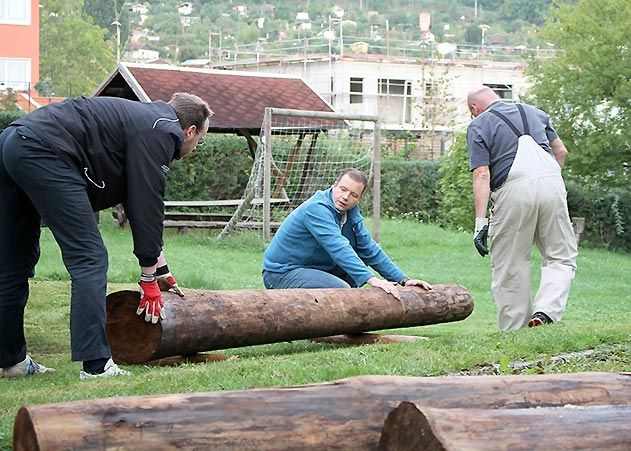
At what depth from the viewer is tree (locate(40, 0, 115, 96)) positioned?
216ft

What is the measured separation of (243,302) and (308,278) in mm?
996

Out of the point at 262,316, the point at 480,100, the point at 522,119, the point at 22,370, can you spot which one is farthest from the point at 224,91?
the point at 22,370

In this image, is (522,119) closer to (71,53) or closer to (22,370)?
(22,370)

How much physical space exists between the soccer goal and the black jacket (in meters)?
12.2

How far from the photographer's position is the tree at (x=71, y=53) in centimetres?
6581

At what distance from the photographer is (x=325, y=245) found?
8922mm

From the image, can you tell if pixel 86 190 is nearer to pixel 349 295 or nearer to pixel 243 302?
pixel 243 302

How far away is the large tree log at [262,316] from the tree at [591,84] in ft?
57.0

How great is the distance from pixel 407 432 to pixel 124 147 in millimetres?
3271

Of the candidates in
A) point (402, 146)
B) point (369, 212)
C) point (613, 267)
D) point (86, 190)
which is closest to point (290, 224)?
point (86, 190)

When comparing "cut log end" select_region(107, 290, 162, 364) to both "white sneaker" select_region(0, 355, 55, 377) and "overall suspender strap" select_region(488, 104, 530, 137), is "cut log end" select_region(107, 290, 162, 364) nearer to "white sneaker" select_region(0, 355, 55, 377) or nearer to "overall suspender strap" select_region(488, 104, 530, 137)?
"white sneaker" select_region(0, 355, 55, 377)

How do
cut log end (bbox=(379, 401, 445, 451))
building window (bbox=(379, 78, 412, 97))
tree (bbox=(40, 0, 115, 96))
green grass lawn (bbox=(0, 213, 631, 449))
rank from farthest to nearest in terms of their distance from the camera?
building window (bbox=(379, 78, 412, 97)) < tree (bbox=(40, 0, 115, 96)) < green grass lawn (bbox=(0, 213, 631, 449)) < cut log end (bbox=(379, 401, 445, 451))

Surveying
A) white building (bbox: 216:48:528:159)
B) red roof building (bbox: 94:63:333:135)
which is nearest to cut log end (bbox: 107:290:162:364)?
red roof building (bbox: 94:63:333:135)

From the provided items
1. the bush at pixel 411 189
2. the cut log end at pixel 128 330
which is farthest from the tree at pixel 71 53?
the cut log end at pixel 128 330
